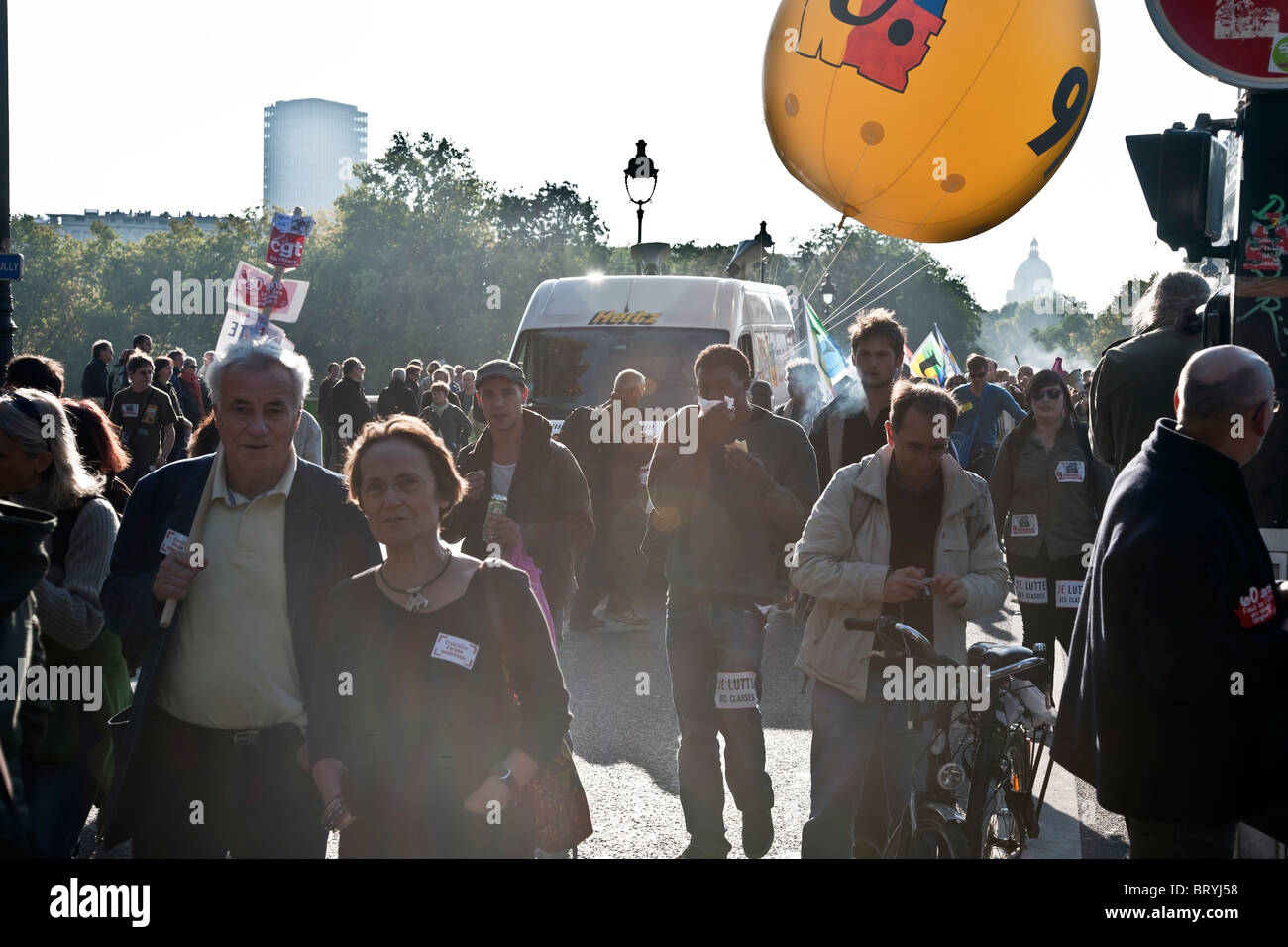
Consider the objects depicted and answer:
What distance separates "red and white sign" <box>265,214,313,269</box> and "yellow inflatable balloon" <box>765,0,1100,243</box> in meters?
13.5

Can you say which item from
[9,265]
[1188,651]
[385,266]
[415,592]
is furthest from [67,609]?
[385,266]

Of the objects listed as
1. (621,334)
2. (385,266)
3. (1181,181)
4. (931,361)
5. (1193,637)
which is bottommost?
→ (1193,637)

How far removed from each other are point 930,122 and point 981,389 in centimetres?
773

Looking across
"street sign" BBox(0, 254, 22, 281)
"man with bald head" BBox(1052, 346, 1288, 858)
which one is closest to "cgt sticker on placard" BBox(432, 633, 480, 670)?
"man with bald head" BBox(1052, 346, 1288, 858)

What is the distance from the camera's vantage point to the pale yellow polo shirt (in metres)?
3.63

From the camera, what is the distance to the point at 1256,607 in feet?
11.2

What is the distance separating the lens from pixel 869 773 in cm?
490

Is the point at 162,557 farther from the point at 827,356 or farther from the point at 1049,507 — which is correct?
the point at 827,356

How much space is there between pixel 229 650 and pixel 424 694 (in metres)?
0.64

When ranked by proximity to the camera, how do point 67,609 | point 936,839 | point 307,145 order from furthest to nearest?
point 307,145 < point 936,839 < point 67,609

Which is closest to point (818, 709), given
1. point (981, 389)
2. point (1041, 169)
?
point (1041, 169)

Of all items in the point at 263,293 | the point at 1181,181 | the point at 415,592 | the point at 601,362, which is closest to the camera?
the point at 415,592

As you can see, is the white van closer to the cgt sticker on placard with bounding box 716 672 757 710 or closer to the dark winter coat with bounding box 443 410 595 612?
the dark winter coat with bounding box 443 410 595 612

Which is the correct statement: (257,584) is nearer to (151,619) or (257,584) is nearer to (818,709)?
(151,619)
